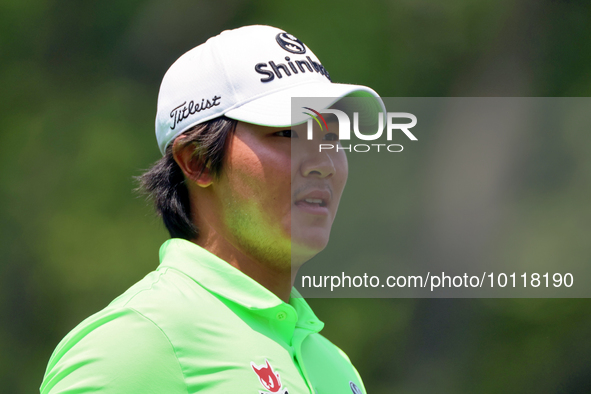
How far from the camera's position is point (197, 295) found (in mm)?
1419

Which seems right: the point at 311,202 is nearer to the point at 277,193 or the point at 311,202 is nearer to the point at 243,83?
the point at 277,193

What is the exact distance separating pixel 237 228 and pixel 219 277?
6.0 inches

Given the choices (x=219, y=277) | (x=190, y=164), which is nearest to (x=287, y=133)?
(x=190, y=164)

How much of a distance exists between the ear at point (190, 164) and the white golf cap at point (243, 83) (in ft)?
0.11

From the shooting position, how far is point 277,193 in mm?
1551

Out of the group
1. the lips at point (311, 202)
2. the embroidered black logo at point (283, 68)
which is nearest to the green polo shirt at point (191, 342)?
the lips at point (311, 202)

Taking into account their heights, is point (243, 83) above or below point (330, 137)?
above

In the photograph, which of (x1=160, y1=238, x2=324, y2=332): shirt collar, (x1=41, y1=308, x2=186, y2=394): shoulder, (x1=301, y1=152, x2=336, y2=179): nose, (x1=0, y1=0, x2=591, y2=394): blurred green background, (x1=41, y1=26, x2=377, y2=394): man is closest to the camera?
(x1=41, y1=308, x2=186, y2=394): shoulder

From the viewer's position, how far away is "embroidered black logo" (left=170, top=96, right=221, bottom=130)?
63.2 inches

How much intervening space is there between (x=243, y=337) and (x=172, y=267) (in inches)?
10.3

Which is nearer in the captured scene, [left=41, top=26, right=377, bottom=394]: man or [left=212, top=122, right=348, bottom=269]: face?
[left=41, top=26, right=377, bottom=394]: man

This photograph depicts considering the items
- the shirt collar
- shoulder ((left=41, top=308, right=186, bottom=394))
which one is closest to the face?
the shirt collar

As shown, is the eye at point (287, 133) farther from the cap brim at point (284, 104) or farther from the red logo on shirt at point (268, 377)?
the red logo on shirt at point (268, 377)

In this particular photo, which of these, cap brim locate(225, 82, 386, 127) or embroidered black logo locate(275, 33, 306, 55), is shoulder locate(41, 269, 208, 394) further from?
embroidered black logo locate(275, 33, 306, 55)
